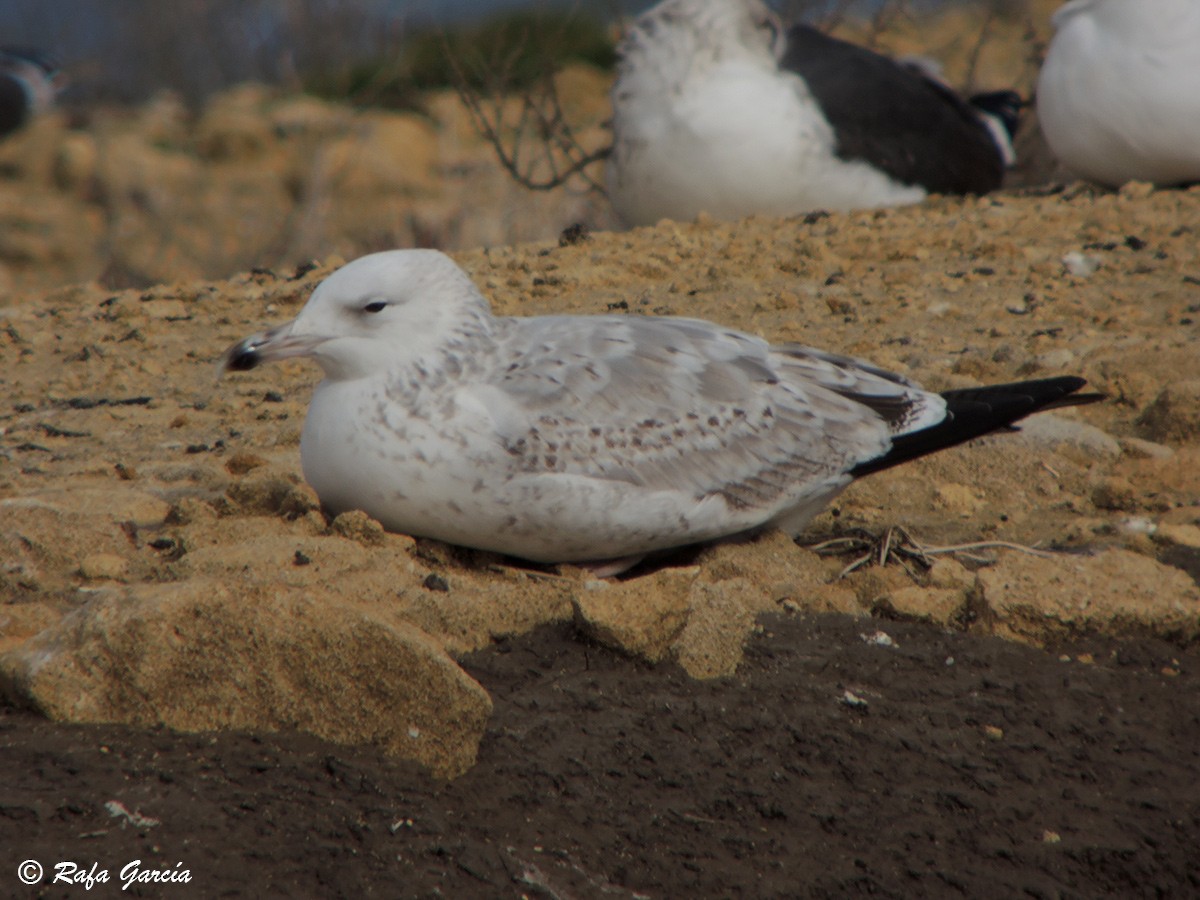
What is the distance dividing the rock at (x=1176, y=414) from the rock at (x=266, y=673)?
2999 mm

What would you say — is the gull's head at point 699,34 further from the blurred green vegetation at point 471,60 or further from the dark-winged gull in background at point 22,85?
the dark-winged gull in background at point 22,85

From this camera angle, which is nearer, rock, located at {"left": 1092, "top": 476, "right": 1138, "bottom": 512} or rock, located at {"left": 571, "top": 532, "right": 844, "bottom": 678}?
rock, located at {"left": 571, "top": 532, "right": 844, "bottom": 678}

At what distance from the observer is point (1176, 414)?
4.84 metres

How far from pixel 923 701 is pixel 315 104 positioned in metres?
10.3

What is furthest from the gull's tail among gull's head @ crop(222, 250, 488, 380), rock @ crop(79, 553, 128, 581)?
rock @ crop(79, 553, 128, 581)

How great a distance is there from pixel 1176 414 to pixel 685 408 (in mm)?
1904

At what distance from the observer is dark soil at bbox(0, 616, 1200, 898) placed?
2475 millimetres

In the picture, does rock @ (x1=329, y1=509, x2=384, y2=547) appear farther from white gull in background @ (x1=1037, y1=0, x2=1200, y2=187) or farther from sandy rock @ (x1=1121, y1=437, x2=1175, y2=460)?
white gull in background @ (x1=1037, y1=0, x2=1200, y2=187)

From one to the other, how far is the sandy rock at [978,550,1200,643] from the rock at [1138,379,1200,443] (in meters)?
1.31

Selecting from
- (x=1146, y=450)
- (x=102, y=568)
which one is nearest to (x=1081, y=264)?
(x=1146, y=450)

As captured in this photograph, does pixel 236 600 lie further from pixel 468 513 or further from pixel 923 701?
pixel 923 701

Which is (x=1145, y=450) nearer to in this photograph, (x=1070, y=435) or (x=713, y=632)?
(x=1070, y=435)

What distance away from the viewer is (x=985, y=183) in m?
8.77

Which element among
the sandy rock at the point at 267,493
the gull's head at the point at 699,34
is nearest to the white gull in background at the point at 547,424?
the sandy rock at the point at 267,493
